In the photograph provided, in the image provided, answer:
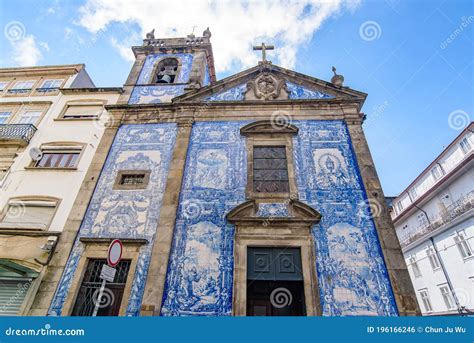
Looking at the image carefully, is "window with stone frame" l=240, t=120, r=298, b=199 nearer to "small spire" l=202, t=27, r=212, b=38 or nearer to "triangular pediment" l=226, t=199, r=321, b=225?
"triangular pediment" l=226, t=199, r=321, b=225

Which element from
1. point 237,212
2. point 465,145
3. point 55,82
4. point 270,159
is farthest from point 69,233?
point 465,145

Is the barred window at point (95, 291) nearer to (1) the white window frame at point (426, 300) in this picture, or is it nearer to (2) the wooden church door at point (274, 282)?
(2) the wooden church door at point (274, 282)

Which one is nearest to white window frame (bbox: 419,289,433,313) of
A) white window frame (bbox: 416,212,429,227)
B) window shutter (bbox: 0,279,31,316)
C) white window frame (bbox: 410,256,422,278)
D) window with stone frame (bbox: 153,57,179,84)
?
white window frame (bbox: 410,256,422,278)

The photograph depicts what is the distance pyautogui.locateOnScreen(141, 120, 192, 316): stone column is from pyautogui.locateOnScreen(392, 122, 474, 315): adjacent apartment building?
15.7 meters

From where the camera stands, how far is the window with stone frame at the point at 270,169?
8.21 m

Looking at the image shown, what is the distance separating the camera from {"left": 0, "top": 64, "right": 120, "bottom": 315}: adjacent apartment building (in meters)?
7.18

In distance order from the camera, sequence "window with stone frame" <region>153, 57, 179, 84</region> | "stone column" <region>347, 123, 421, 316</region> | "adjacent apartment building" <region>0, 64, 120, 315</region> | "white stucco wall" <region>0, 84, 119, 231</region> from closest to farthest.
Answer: "stone column" <region>347, 123, 421, 316</region>, "adjacent apartment building" <region>0, 64, 120, 315</region>, "white stucco wall" <region>0, 84, 119, 231</region>, "window with stone frame" <region>153, 57, 179, 84</region>

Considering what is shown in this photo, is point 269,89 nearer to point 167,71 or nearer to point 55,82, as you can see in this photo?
point 167,71

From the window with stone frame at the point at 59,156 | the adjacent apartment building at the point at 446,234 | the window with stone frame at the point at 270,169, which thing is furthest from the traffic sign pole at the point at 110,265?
the adjacent apartment building at the point at 446,234

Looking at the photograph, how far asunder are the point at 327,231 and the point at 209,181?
12.3ft

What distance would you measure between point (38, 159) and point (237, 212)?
25.8 feet

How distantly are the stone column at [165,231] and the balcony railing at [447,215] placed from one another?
15.7 m

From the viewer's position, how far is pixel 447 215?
1672 centimetres

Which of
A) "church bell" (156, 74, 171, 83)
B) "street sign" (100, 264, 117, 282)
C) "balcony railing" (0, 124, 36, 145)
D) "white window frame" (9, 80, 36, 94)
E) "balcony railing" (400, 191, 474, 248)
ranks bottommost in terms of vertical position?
"street sign" (100, 264, 117, 282)
